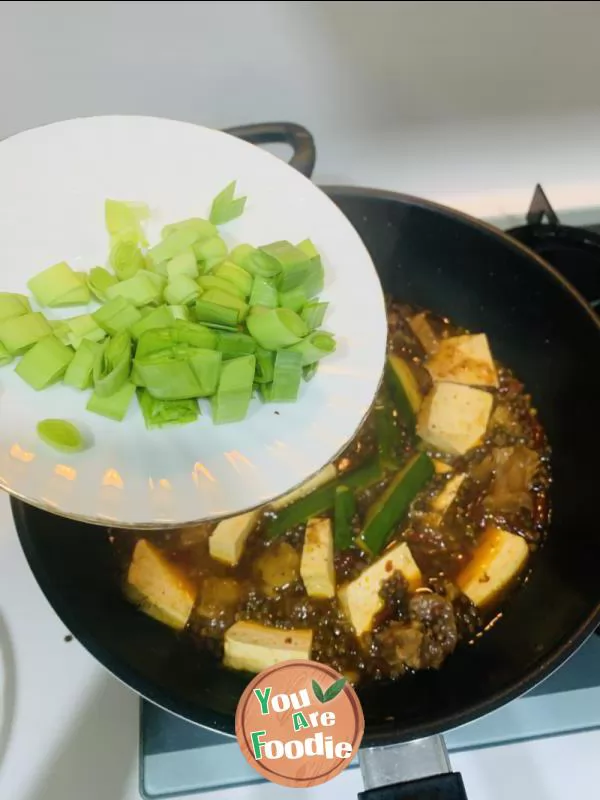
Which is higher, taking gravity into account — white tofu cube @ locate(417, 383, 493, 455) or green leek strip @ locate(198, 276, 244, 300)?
green leek strip @ locate(198, 276, 244, 300)

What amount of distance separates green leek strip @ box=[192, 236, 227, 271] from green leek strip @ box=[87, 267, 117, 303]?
0.32 feet

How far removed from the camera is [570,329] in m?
1.02

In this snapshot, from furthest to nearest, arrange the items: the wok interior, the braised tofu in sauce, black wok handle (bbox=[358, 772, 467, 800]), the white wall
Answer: the white wall
the braised tofu in sauce
the wok interior
black wok handle (bbox=[358, 772, 467, 800])

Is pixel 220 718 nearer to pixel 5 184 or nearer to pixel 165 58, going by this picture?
pixel 5 184

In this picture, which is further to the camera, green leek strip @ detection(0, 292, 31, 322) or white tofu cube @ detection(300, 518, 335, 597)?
white tofu cube @ detection(300, 518, 335, 597)

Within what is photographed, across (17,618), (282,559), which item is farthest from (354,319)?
(17,618)

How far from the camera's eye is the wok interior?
773 millimetres

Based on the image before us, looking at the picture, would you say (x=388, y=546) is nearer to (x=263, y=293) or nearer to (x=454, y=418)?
(x=454, y=418)

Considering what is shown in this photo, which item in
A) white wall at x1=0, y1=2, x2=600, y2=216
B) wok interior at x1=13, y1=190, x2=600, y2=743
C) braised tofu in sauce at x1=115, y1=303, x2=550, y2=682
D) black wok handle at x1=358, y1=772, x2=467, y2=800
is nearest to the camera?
black wok handle at x1=358, y1=772, x2=467, y2=800

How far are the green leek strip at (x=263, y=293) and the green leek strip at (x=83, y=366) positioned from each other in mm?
173

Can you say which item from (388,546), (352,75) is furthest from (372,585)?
(352,75)

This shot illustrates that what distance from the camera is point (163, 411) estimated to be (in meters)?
0.71

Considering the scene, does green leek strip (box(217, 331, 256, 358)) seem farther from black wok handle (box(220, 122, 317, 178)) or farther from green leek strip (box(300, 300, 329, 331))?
black wok handle (box(220, 122, 317, 178))

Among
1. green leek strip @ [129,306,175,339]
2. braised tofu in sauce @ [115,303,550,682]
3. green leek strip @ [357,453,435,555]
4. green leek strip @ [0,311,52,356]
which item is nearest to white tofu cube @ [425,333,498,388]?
braised tofu in sauce @ [115,303,550,682]
